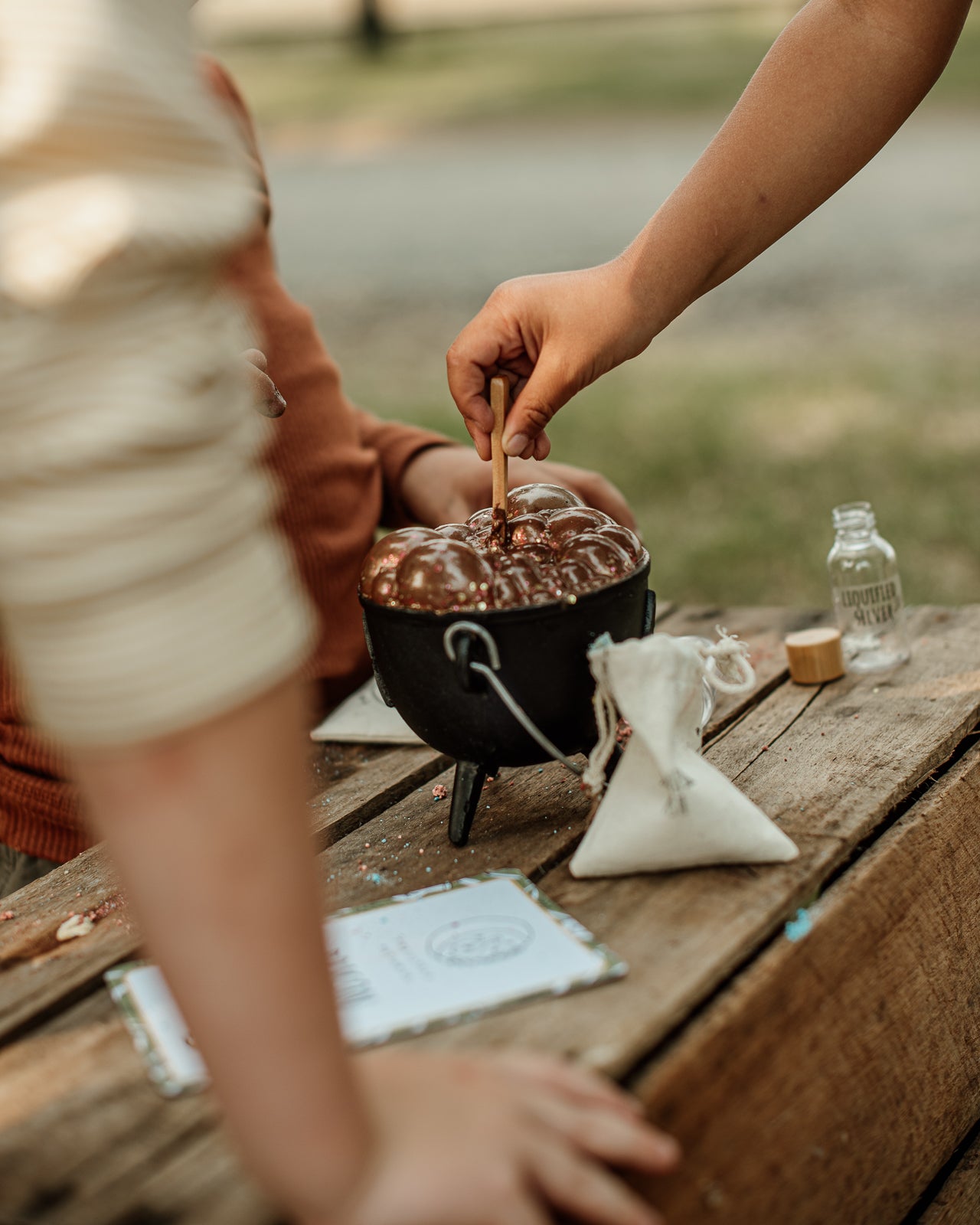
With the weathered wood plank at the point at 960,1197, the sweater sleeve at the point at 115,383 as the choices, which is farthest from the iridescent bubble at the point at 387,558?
the weathered wood plank at the point at 960,1197

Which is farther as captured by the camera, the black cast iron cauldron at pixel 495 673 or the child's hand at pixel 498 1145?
the black cast iron cauldron at pixel 495 673

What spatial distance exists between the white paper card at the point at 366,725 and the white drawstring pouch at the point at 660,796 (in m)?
0.40

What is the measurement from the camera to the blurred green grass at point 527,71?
13172mm

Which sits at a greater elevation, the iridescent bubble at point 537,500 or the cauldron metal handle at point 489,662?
the iridescent bubble at point 537,500

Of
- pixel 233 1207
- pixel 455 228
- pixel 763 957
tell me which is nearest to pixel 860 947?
pixel 763 957

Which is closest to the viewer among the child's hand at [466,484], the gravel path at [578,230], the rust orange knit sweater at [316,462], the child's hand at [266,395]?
the child's hand at [266,395]

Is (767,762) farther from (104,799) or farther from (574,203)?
(574,203)

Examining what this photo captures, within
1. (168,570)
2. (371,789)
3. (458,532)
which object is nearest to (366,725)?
(371,789)

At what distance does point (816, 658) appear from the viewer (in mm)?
1439

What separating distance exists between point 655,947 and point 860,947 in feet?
0.59

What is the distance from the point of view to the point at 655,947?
0.93 metres

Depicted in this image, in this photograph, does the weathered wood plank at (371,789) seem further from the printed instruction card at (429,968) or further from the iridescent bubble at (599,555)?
the iridescent bubble at (599,555)

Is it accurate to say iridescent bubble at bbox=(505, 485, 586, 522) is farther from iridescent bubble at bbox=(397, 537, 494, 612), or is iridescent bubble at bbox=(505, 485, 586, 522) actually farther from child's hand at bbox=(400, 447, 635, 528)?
child's hand at bbox=(400, 447, 635, 528)

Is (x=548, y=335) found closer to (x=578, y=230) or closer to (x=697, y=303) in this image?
(x=697, y=303)
